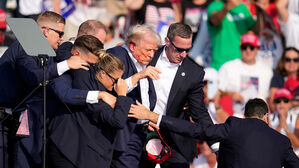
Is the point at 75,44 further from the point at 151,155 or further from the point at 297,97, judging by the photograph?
the point at 297,97

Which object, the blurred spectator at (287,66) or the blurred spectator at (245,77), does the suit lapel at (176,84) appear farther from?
the blurred spectator at (287,66)

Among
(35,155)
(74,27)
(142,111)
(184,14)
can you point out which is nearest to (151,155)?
(142,111)

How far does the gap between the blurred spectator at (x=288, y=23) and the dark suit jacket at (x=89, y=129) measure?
17.5 ft

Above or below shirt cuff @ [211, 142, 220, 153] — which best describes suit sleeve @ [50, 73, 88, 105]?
above

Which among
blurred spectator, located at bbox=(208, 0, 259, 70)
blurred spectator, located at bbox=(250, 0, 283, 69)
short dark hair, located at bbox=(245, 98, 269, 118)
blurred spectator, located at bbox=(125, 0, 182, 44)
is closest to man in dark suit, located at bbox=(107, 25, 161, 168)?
short dark hair, located at bbox=(245, 98, 269, 118)

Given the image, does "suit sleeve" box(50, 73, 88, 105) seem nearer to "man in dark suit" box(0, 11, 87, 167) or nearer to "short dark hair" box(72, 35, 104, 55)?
"man in dark suit" box(0, 11, 87, 167)

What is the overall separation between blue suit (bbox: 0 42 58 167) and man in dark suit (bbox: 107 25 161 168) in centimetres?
82

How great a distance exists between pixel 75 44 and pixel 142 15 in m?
4.14

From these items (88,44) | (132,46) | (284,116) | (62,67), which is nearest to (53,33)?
(88,44)

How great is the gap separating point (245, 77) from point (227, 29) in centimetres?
87

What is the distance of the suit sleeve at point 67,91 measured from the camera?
20.7 ft

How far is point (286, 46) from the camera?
11195 mm

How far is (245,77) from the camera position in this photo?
10.4 metres

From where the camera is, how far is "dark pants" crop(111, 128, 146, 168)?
283 inches
